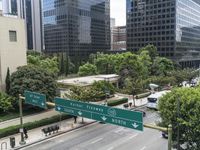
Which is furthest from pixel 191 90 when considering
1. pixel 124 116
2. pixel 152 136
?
pixel 152 136

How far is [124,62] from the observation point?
6788 cm

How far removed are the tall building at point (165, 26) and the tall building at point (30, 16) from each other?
3071 inches

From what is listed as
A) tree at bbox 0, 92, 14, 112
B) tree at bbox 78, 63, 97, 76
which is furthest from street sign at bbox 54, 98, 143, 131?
tree at bbox 78, 63, 97, 76

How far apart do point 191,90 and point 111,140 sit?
1037cm

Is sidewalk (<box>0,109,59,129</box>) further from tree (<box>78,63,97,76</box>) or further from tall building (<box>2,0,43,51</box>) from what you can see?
tall building (<box>2,0,43,51</box>)

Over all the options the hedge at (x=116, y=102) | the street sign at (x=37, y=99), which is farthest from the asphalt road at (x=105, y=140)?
the hedge at (x=116, y=102)

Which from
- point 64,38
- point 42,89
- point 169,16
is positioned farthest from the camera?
point 64,38

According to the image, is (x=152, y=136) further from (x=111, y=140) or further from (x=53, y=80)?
(x=53, y=80)

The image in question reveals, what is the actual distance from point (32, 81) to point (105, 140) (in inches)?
614

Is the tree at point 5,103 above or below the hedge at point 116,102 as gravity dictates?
above

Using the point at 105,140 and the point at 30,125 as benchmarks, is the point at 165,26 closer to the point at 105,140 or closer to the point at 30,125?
the point at 30,125

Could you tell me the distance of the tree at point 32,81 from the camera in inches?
1512

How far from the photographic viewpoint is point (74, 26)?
140 meters

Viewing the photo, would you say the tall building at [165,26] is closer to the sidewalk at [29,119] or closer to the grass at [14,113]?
the grass at [14,113]
